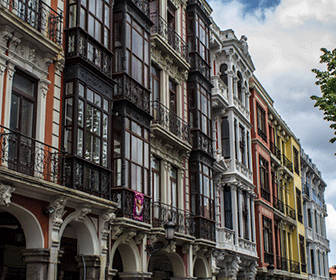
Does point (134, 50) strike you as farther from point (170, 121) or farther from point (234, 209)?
A: point (234, 209)

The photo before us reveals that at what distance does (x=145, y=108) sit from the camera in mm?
21094

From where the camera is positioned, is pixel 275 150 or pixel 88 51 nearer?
pixel 88 51

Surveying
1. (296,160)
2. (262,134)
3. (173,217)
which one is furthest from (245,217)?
(296,160)

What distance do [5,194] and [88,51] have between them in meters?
6.17

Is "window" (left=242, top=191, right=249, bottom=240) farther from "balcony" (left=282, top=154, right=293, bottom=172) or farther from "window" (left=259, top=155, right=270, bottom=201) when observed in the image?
"balcony" (left=282, top=154, right=293, bottom=172)

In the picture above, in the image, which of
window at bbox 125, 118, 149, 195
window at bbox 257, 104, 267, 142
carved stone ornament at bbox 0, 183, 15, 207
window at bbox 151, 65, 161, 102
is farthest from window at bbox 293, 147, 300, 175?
carved stone ornament at bbox 0, 183, 15, 207

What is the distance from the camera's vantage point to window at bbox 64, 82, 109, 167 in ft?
54.6

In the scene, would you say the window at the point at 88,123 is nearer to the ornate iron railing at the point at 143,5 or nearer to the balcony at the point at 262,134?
the ornate iron railing at the point at 143,5

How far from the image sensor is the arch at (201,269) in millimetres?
26188

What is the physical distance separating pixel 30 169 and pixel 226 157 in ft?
59.3

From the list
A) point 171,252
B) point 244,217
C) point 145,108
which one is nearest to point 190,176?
point 171,252

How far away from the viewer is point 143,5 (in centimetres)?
2216

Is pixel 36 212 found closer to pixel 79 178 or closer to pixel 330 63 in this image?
pixel 79 178

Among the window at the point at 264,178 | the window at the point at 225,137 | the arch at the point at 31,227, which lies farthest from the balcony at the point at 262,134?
the arch at the point at 31,227
